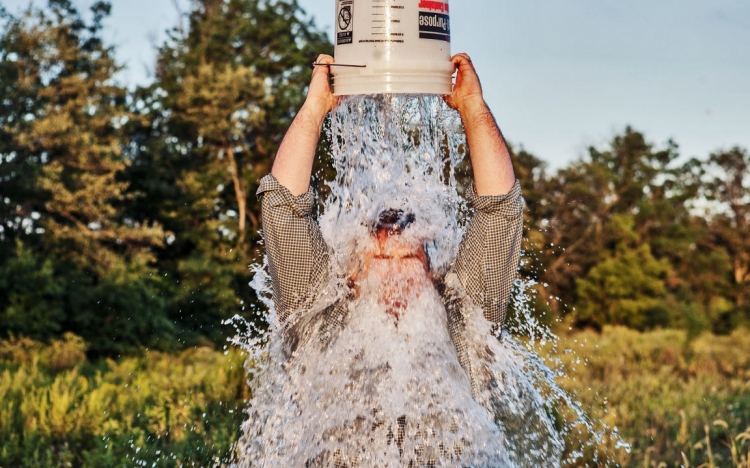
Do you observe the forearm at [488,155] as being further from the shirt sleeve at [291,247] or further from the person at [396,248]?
the shirt sleeve at [291,247]

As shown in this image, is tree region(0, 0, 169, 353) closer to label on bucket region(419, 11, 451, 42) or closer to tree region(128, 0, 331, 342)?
tree region(128, 0, 331, 342)

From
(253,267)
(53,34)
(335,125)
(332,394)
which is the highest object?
(53,34)

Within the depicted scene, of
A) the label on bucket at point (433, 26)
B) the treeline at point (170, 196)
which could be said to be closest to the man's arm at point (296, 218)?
the label on bucket at point (433, 26)

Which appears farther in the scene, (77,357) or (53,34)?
(53,34)

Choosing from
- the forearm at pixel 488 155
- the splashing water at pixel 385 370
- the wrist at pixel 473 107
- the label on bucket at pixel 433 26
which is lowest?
the splashing water at pixel 385 370

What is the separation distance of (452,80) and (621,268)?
26811mm

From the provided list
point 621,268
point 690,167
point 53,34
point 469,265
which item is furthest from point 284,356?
point 690,167

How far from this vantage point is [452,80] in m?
3.55

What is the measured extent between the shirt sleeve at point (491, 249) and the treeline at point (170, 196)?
29.2 ft

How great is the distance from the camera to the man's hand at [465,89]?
344cm

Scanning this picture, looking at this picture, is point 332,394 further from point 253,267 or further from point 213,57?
point 213,57

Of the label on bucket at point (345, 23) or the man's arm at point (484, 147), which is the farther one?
the label on bucket at point (345, 23)

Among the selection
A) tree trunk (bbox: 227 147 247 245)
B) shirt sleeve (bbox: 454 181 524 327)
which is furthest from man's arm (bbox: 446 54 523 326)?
tree trunk (bbox: 227 147 247 245)

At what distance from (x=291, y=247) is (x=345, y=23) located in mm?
864
